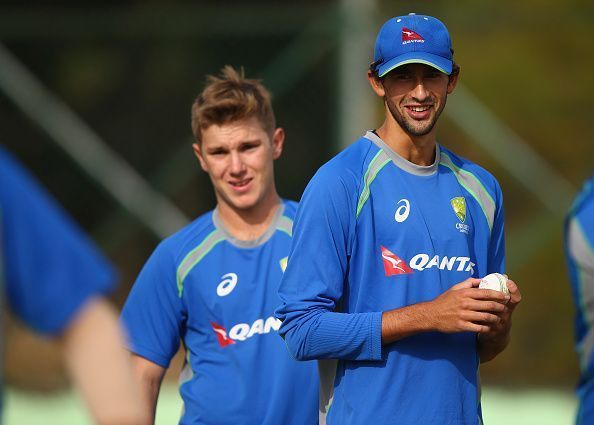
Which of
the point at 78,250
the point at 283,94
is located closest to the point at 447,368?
the point at 78,250

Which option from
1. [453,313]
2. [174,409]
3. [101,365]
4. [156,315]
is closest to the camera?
[101,365]

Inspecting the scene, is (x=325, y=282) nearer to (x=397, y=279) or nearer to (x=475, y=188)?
(x=397, y=279)

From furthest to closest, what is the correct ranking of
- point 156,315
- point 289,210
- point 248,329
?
point 289,210 < point 156,315 < point 248,329

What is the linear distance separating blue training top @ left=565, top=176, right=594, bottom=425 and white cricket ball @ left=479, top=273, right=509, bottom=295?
0.27 meters

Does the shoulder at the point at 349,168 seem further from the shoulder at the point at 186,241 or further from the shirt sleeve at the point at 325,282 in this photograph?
the shoulder at the point at 186,241

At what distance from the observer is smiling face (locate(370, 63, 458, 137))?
398 centimetres

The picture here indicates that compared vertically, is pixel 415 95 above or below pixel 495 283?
above

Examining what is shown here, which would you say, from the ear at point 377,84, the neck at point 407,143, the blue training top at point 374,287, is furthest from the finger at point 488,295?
the ear at point 377,84

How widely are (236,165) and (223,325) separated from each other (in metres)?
0.65

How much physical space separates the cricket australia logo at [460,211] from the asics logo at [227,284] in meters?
1.08

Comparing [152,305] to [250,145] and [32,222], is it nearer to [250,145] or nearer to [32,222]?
[250,145]

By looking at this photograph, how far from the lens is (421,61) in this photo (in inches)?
155

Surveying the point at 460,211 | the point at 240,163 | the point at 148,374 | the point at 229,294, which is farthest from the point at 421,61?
the point at 148,374

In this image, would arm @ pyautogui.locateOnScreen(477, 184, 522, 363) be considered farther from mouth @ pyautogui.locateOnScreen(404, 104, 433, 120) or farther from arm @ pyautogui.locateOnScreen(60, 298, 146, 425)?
arm @ pyautogui.locateOnScreen(60, 298, 146, 425)
